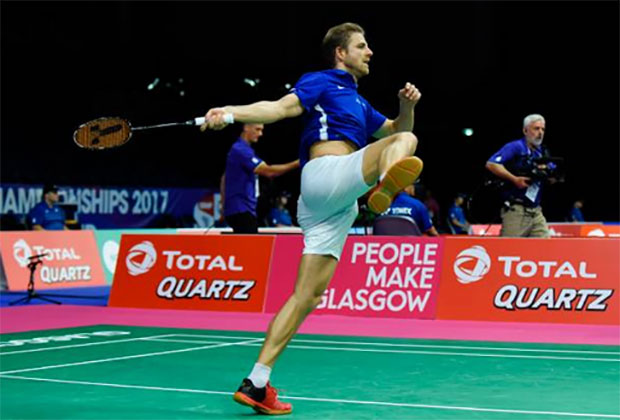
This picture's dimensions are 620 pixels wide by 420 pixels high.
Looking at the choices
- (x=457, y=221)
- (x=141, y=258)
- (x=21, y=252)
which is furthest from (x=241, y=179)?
(x=457, y=221)

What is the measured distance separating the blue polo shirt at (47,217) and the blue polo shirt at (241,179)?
5814 millimetres

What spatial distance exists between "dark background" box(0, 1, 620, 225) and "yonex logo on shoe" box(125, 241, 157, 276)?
10.2 metres

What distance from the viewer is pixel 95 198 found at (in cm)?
2238

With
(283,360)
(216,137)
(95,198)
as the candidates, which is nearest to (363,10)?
(216,137)

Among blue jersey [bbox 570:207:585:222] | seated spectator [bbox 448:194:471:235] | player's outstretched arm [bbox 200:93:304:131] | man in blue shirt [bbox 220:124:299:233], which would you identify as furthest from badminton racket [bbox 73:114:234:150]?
blue jersey [bbox 570:207:585:222]

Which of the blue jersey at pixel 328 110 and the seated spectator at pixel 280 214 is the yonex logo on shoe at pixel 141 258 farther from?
the seated spectator at pixel 280 214

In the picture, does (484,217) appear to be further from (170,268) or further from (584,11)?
(584,11)

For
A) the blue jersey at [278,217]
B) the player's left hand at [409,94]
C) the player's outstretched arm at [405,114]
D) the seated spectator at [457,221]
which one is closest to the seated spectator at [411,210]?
the player's outstretched arm at [405,114]

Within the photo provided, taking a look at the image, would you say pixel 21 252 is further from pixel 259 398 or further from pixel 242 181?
pixel 259 398

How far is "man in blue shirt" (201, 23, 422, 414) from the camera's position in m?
5.13

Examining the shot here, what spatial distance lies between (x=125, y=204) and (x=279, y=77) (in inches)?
198

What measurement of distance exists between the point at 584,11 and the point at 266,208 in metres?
9.41

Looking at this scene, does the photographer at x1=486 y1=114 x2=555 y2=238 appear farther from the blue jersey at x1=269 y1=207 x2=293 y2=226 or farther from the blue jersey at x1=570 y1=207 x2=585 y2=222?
the blue jersey at x1=570 y1=207 x2=585 y2=222

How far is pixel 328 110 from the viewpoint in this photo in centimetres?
558
